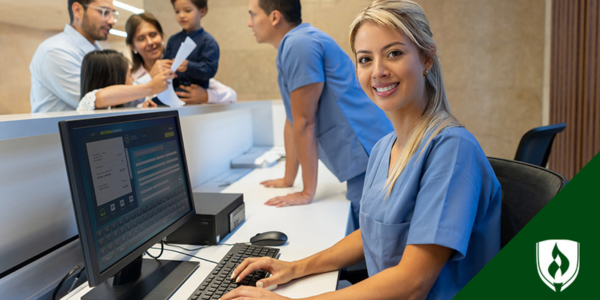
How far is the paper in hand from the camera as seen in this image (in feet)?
5.22

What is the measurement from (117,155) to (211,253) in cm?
41

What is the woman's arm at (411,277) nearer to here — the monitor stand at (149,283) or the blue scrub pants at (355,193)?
the monitor stand at (149,283)

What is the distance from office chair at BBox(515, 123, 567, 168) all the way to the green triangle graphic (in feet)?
3.21

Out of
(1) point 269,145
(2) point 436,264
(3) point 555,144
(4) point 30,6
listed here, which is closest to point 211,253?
(2) point 436,264

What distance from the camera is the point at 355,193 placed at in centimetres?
161

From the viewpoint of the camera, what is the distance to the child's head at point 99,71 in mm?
1860

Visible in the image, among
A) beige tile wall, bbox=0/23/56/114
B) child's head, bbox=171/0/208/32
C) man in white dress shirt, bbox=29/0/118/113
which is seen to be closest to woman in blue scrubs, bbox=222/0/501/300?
child's head, bbox=171/0/208/32

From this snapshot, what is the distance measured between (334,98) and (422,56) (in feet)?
2.39

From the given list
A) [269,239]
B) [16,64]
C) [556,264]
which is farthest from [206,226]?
[16,64]

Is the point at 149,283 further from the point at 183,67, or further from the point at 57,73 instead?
the point at 57,73

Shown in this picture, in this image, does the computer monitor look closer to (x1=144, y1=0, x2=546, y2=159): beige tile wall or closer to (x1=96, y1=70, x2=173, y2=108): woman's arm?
(x1=96, y1=70, x2=173, y2=108): woman's arm

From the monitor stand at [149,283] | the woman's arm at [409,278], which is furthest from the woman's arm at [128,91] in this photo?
the woman's arm at [409,278]

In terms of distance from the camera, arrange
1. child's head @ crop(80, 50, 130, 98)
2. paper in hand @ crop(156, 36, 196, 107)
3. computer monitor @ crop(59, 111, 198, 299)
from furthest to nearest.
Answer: child's head @ crop(80, 50, 130, 98), paper in hand @ crop(156, 36, 196, 107), computer monitor @ crop(59, 111, 198, 299)

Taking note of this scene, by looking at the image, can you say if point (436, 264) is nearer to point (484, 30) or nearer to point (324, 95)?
point (324, 95)
